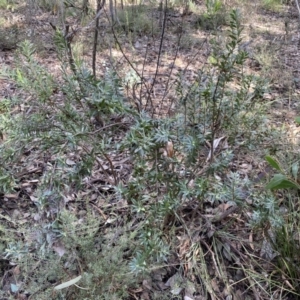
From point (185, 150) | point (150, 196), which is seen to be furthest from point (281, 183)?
point (150, 196)

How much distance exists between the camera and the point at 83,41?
3566 millimetres

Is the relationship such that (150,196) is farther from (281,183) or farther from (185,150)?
(281,183)

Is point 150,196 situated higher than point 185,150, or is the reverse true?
point 185,150

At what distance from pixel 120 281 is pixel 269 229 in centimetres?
70

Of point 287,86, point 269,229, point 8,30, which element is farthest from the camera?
point 8,30

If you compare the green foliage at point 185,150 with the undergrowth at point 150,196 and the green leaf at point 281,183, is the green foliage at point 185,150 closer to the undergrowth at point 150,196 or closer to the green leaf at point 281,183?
the undergrowth at point 150,196

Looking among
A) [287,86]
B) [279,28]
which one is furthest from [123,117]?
[279,28]

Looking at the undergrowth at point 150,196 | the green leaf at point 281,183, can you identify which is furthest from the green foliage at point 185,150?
the green leaf at point 281,183

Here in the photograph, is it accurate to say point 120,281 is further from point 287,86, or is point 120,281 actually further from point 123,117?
point 287,86

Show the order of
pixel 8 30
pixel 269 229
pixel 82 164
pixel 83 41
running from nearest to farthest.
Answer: pixel 82 164 → pixel 269 229 → pixel 83 41 → pixel 8 30

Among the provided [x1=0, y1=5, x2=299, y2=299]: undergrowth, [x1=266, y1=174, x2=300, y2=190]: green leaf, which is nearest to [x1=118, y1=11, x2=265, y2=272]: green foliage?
[x1=0, y1=5, x2=299, y2=299]: undergrowth

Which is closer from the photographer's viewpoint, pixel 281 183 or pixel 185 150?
pixel 281 183

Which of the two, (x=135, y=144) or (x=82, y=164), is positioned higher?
(x=135, y=144)

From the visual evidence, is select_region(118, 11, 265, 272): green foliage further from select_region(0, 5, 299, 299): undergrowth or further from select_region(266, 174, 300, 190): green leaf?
select_region(266, 174, 300, 190): green leaf
